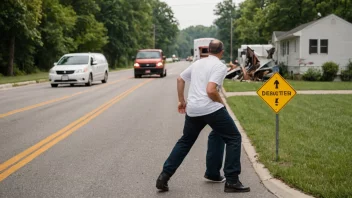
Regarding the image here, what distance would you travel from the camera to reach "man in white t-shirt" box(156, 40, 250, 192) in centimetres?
553

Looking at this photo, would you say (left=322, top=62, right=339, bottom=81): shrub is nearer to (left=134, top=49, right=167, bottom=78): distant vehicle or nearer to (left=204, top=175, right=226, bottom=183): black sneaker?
(left=134, top=49, right=167, bottom=78): distant vehicle

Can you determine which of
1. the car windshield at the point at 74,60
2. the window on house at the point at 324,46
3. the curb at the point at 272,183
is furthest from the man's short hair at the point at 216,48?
the window on house at the point at 324,46

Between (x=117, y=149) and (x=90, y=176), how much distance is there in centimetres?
190

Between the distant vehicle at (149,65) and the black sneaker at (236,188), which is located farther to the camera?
the distant vehicle at (149,65)

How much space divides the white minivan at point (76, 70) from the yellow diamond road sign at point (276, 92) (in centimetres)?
1865

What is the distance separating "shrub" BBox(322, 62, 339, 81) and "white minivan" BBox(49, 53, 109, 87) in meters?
15.9

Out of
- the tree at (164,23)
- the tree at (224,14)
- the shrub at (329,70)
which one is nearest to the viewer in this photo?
the shrub at (329,70)

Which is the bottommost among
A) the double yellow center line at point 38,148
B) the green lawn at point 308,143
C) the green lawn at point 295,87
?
the double yellow center line at point 38,148

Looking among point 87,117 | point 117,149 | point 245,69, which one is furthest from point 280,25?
point 117,149

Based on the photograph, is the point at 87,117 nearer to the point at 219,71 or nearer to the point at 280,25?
the point at 219,71

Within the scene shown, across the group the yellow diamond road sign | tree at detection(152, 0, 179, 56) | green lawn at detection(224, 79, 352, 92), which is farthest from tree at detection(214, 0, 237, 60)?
the yellow diamond road sign

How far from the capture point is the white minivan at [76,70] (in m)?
24.5

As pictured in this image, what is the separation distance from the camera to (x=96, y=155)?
766 cm

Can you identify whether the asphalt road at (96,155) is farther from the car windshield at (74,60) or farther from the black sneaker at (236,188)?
the car windshield at (74,60)
